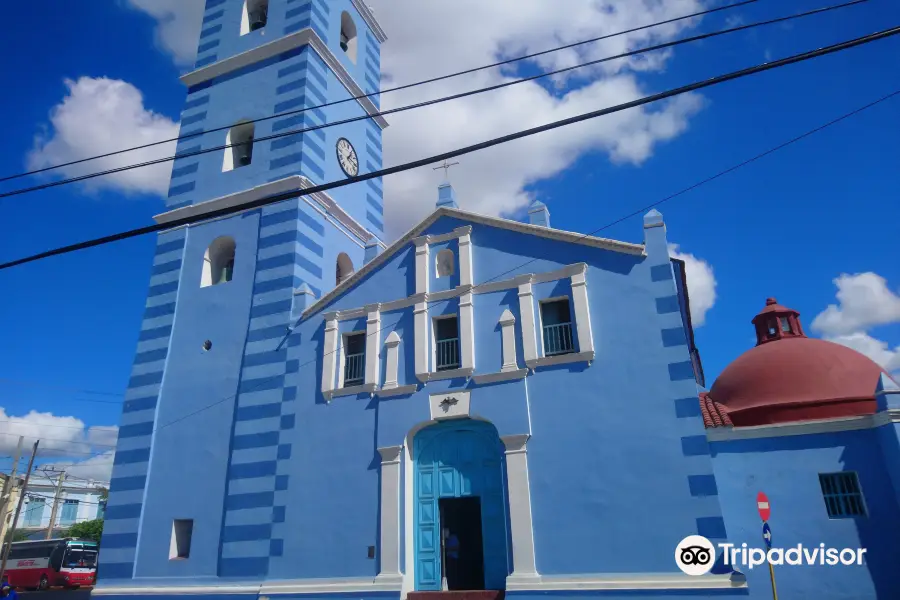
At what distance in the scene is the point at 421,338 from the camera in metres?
16.0

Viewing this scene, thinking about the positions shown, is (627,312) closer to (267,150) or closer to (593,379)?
(593,379)

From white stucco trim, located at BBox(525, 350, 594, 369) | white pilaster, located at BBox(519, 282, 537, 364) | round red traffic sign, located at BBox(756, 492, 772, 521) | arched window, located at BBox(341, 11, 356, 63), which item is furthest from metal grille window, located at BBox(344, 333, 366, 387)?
arched window, located at BBox(341, 11, 356, 63)

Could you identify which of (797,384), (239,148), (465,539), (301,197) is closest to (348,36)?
(239,148)

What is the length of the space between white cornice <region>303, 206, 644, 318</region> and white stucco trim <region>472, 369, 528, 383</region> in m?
2.23

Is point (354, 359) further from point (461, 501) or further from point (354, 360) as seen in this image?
point (461, 501)

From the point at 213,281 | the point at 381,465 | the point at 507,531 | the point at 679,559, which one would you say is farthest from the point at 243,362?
the point at 679,559

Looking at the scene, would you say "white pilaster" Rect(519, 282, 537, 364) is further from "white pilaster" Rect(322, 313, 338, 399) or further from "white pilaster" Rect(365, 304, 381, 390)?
"white pilaster" Rect(322, 313, 338, 399)

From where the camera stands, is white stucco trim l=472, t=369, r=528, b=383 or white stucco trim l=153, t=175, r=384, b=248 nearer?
white stucco trim l=472, t=369, r=528, b=383

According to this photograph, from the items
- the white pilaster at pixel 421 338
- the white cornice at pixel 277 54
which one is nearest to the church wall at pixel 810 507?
the white pilaster at pixel 421 338

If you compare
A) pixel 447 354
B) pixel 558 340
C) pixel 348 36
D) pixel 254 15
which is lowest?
pixel 558 340

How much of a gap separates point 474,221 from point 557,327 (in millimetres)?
3654

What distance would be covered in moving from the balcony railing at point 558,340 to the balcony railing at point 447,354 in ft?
7.54

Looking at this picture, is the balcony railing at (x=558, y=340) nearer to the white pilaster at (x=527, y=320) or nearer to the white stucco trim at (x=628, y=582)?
the white pilaster at (x=527, y=320)

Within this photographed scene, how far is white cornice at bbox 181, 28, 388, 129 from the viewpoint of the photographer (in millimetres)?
21094
